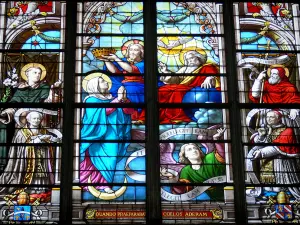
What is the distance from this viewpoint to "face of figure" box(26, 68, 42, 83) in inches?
503

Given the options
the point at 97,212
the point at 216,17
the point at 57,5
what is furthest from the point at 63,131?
the point at 216,17

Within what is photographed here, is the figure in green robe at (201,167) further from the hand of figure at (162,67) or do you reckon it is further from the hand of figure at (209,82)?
the hand of figure at (162,67)

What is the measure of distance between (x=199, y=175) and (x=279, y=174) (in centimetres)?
114

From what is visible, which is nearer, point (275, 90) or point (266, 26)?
point (275, 90)

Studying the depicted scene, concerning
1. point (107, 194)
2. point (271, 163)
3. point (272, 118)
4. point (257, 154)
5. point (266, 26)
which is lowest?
point (107, 194)

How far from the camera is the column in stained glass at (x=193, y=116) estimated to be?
12133 millimetres

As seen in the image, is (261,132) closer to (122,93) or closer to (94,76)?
(122,93)

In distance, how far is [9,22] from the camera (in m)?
13.2

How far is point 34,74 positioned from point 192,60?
2357mm

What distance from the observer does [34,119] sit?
12.5 meters

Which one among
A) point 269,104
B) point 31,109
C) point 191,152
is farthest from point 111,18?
point 269,104

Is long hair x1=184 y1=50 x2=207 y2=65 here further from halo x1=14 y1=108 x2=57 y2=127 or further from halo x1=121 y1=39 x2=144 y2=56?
halo x1=14 y1=108 x2=57 y2=127

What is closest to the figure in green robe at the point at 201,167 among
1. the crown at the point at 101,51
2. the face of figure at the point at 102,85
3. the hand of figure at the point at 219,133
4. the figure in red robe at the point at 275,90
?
the hand of figure at the point at 219,133

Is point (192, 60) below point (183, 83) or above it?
above
